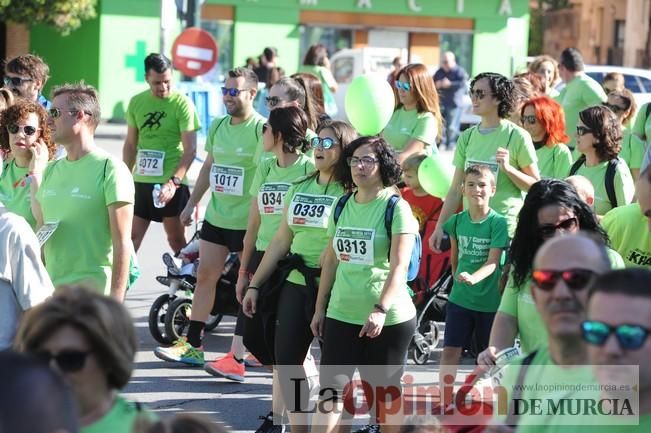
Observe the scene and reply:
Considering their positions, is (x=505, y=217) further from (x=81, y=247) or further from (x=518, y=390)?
(x=518, y=390)

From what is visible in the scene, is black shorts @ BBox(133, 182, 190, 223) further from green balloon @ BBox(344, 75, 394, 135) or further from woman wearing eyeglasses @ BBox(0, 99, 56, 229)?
woman wearing eyeglasses @ BBox(0, 99, 56, 229)

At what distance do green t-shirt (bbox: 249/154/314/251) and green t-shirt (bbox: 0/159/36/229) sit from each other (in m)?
1.34

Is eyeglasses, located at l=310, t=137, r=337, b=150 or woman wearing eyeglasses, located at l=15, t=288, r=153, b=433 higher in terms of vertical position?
eyeglasses, located at l=310, t=137, r=337, b=150

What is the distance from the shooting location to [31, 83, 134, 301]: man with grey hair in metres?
6.56

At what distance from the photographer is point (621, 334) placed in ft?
10.5

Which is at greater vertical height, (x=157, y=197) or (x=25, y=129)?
(x=25, y=129)

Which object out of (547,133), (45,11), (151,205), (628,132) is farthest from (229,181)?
(45,11)

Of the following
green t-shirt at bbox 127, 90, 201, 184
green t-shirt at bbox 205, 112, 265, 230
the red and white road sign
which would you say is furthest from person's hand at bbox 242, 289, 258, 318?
the red and white road sign

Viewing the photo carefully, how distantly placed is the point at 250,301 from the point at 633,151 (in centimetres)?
398

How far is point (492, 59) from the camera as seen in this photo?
38.8 m

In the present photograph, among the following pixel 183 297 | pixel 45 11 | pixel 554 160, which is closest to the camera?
pixel 554 160

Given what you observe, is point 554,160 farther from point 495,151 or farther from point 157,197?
point 157,197

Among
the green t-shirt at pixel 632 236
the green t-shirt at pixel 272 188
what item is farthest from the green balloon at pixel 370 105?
the green t-shirt at pixel 632 236

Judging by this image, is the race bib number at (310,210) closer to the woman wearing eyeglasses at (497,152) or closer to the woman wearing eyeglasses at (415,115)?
the woman wearing eyeglasses at (497,152)
